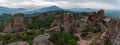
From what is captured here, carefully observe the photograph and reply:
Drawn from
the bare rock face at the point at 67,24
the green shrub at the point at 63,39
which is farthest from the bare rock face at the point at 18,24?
the green shrub at the point at 63,39

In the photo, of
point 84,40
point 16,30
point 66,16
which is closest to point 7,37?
point 16,30

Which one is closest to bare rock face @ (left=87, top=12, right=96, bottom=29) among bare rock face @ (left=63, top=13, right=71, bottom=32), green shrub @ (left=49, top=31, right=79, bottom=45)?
bare rock face @ (left=63, top=13, right=71, bottom=32)

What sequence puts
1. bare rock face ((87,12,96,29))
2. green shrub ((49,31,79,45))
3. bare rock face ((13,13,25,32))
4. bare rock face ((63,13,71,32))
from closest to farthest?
1. green shrub ((49,31,79,45))
2. bare rock face ((87,12,96,29))
3. bare rock face ((63,13,71,32))
4. bare rock face ((13,13,25,32))

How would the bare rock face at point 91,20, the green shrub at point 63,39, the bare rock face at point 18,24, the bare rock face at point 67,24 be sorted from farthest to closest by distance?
the bare rock face at point 18,24 < the bare rock face at point 67,24 < the bare rock face at point 91,20 < the green shrub at point 63,39

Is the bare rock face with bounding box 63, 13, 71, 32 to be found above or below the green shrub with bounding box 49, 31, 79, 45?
above

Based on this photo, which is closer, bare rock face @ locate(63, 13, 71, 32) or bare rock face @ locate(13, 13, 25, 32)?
bare rock face @ locate(63, 13, 71, 32)

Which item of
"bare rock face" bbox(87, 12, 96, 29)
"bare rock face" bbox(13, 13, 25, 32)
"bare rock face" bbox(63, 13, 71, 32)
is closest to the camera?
"bare rock face" bbox(87, 12, 96, 29)

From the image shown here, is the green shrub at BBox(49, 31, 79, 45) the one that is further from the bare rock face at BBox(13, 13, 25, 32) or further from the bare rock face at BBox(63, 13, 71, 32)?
the bare rock face at BBox(13, 13, 25, 32)

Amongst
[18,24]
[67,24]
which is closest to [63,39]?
[67,24]

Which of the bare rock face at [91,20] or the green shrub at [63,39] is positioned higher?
the bare rock face at [91,20]

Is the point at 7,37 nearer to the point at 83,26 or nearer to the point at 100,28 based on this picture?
the point at 83,26

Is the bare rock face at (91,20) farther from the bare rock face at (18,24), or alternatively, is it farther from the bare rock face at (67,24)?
the bare rock face at (18,24)
